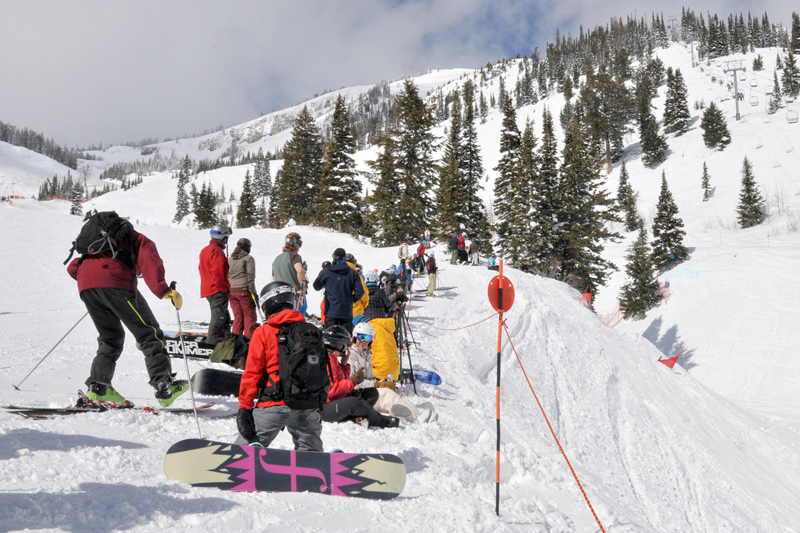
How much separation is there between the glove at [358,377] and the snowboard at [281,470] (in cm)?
251

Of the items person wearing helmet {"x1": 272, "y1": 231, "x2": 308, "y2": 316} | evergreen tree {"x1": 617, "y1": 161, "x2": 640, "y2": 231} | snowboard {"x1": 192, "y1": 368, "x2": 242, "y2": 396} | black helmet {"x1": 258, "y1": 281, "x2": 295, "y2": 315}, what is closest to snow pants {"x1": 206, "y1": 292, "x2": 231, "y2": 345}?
snowboard {"x1": 192, "y1": 368, "x2": 242, "y2": 396}

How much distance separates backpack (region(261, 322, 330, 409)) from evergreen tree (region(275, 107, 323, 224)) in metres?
35.2

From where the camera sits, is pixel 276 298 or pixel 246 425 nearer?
pixel 246 425

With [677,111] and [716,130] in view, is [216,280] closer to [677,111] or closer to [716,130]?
[716,130]

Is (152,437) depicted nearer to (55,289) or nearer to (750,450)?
(55,289)

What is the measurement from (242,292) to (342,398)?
234 cm

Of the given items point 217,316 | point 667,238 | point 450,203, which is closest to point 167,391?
point 217,316

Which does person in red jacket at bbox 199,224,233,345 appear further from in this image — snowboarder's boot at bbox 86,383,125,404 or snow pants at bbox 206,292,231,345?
snowboarder's boot at bbox 86,383,125,404

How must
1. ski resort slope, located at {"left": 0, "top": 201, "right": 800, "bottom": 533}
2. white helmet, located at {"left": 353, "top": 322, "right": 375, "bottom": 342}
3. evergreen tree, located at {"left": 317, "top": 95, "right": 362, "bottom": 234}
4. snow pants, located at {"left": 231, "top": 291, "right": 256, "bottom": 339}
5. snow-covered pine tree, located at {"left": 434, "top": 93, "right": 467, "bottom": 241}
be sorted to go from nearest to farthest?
ski resort slope, located at {"left": 0, "top": 201, "right": 800, "bottom": 533}, white helmet, located at {"left": 353, "top": 322, "right": 375, "bottom": 342}, snow pants, located at {"left": 231, "top": 291, "right": 256, "bottom": 339}, snow-covered pine tree, located at {"left": 434, "top": 93, "right": 467, "bottom": 241}, evergreen tree, located at {"left": 317, "top": 95, "right": 362, "bottom": 234}

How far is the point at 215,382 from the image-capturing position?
5609 mm

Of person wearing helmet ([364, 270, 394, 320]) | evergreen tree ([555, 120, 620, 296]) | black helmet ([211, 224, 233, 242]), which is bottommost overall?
person wearing helmet ([364, 270, 394, 320])

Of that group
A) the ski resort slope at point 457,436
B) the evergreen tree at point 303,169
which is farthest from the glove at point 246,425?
the evergreen tree at point 303,169

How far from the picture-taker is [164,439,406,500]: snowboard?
130 inches

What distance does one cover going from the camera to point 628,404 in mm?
11945
